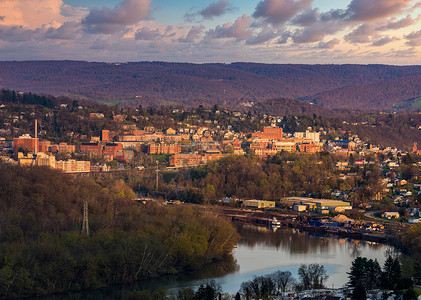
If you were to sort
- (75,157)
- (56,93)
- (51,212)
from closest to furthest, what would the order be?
(51,212)
(75,157)
(56,93)

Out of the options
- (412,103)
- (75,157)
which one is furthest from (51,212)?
(412,103)

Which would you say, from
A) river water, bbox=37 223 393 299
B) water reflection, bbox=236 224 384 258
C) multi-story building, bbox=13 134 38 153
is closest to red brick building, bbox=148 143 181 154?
multi-story building, bbox=13 134 38 153

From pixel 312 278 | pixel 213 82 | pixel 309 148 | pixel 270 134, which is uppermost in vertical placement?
pixel 213 82

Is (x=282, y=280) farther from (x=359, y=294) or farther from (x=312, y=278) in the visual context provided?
(x=359, y=294)

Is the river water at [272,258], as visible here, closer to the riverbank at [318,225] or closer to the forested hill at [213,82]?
the riverbank at [318,225]

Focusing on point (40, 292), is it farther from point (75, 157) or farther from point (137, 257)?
point (75, 157)

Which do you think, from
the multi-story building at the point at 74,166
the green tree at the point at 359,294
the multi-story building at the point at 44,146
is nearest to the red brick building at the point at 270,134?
the multi-story building at the point at 44,146

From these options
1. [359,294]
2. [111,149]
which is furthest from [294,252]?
[111,149]
